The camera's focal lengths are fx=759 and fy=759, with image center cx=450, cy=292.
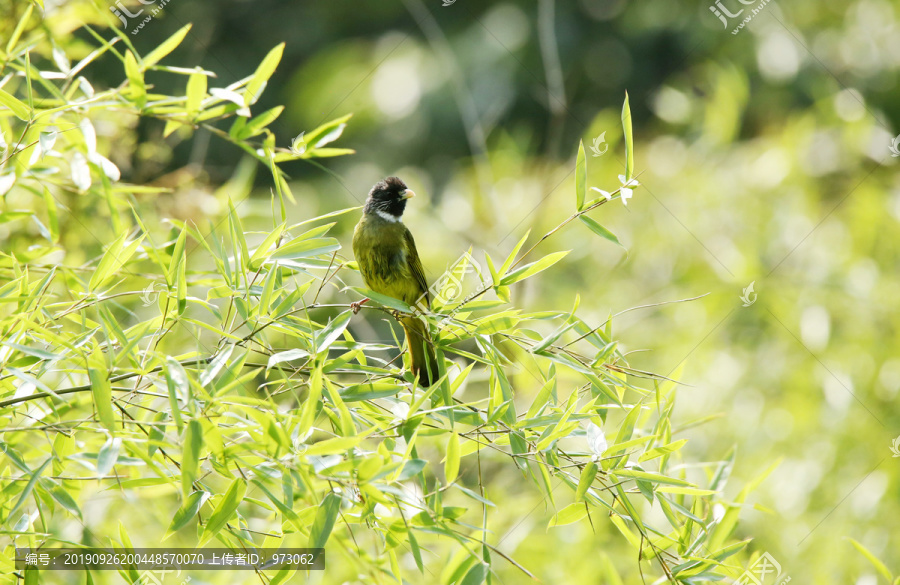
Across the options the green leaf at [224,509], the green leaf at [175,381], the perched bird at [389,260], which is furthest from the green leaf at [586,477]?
the perched bird at [389,260]

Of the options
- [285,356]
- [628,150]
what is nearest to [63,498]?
[285,356]

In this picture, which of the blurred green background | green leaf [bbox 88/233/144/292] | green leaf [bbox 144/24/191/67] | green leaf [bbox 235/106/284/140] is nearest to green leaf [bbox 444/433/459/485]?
the blurred green background

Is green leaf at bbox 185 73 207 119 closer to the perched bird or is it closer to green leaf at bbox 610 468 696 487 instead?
the perched bird

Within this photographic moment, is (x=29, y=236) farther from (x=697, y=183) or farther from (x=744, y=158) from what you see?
(x=744, y=158)

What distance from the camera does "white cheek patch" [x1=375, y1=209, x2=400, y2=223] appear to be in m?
2.81

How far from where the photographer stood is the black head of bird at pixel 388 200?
2.85 m

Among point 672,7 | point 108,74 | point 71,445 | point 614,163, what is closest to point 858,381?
point 614,163

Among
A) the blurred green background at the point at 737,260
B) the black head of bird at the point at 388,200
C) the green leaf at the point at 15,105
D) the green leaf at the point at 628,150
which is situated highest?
the green leaf at the point at 15,105

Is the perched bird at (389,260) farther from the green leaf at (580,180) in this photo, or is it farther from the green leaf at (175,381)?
the green leaf at (175,381)

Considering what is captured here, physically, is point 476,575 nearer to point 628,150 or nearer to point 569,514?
point 569,514

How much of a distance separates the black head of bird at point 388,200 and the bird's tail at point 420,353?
0.77m

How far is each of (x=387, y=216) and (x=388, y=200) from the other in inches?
3.7

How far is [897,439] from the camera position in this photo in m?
Result: 3.70

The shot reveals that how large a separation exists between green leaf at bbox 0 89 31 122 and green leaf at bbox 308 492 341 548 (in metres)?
1.07
